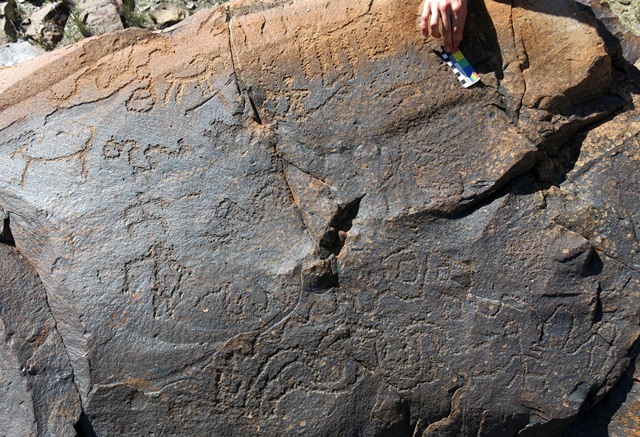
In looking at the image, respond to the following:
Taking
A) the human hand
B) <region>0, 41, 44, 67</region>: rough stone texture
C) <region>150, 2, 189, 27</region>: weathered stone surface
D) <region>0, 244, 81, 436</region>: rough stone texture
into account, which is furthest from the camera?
<region>150, 2, 189, 27</region>: weathered stone surface

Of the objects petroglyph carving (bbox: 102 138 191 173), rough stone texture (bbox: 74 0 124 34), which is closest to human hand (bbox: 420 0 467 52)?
petroglyph carving (bbox: 102 138 191 173)

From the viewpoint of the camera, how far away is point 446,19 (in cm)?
220

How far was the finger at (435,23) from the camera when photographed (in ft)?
7.20

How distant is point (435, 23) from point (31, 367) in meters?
1.66

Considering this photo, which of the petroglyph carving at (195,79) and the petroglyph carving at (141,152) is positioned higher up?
the petroglyph carving at (195,79)

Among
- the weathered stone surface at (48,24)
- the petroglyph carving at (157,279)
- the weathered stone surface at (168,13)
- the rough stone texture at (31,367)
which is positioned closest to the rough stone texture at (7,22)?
the weathered stone surface at (48,24)

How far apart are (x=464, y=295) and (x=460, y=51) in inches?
31.8

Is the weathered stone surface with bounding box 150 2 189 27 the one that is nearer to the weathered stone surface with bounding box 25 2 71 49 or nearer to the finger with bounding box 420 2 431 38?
the weathered stone surface with bounding box 25 2 71 49

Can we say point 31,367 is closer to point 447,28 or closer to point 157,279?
point 157,279

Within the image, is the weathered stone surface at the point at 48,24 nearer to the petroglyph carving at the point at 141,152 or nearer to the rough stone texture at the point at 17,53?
the rough stone texture at the point at 17,53

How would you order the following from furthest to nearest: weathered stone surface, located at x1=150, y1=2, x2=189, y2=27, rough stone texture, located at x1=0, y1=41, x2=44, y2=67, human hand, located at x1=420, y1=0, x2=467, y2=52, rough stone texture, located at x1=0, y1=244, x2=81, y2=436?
weathered stone surface, located at x1=150, y1=2, x2=189, y2=27 → rough stone texture, located at x1=0, y1=41, x2=44, y2=67 → human hand, located at x1=420, y1=0, x2=467, y2=52 → rough stone texture, located at x1=0, y1=244, x2=81, y2=436

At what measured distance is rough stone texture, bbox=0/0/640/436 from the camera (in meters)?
2.11

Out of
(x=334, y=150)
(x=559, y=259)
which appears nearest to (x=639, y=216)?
(x=559, y=259)

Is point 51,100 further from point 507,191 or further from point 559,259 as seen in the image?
point 559,259
